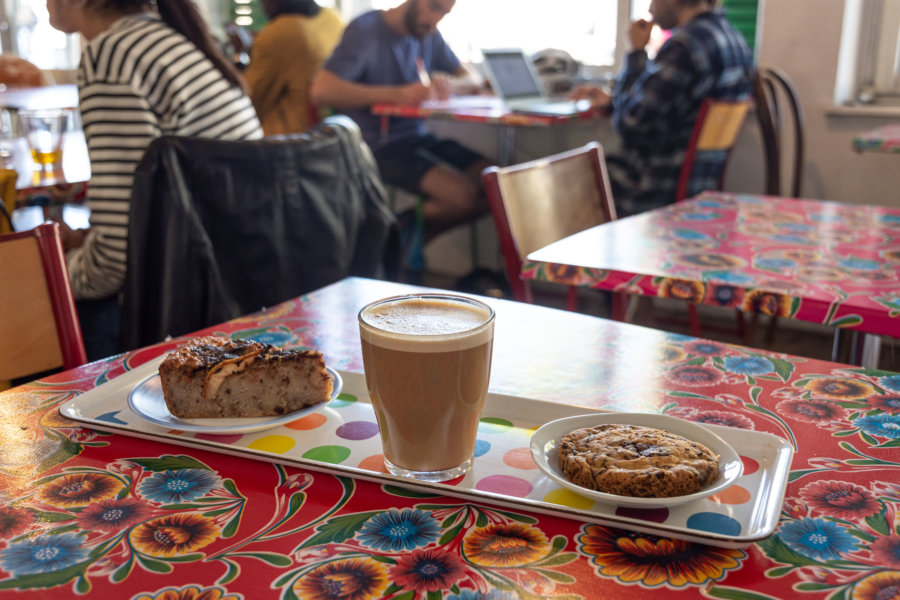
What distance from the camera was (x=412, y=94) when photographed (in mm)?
3488

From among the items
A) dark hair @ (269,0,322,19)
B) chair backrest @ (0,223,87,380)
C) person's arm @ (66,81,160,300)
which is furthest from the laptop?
chair backrest @ (0,223,87,380)

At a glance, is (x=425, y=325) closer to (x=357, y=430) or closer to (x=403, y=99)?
(x=357, y=430)

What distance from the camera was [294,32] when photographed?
144 inches

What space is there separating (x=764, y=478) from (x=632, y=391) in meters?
0.20

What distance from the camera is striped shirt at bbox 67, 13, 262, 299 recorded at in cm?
181

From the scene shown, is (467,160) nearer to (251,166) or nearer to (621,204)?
(621,204)

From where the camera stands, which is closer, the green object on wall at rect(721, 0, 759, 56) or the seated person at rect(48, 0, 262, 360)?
the seated person at rect(48, 0, 262, 360)

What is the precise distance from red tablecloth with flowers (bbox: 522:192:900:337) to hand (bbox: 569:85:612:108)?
1.79 m

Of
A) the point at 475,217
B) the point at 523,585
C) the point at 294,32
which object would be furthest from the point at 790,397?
the point at 294,32

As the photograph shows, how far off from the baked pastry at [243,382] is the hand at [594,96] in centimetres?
288

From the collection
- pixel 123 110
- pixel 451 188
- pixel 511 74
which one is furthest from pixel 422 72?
pixel 123 110

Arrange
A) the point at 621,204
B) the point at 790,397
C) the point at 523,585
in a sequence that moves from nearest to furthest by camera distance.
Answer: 1. the point at 523,585
2. the point at 790,397
3. the point at 621,204

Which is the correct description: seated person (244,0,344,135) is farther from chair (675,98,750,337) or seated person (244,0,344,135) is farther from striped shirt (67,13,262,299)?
striped shirt (67,13,262,299)

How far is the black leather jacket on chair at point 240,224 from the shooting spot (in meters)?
1.49
